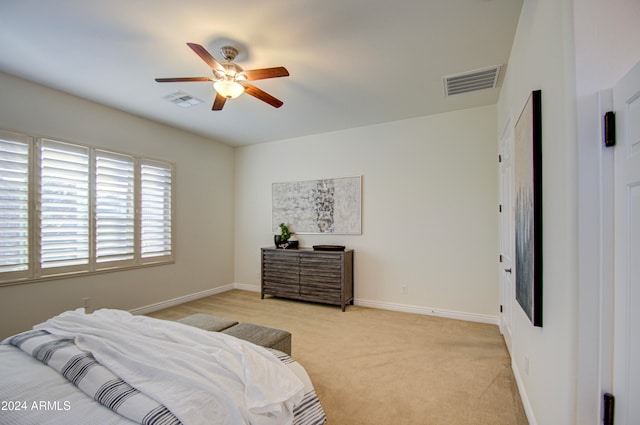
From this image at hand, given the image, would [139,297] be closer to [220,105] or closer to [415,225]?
[220,105]

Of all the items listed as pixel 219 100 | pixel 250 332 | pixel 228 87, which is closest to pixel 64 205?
pixel 219 100

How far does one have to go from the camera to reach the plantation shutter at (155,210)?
3.98 m

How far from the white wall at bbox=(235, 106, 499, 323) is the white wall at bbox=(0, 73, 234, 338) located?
66.1 inches

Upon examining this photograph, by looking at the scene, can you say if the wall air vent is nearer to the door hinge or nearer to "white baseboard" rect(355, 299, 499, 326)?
"white baseboard" rect(355, 299, 499, 326)

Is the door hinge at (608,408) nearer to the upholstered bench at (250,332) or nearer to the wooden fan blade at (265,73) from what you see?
the upholstered bench at (250,332)

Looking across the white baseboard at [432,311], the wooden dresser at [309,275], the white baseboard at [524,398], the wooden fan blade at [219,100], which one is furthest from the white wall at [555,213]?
the wooden dresser at [309,275]

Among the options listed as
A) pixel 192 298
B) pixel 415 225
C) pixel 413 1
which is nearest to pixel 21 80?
pixel 192 298

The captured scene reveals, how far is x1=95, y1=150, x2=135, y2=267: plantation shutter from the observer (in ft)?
11.4

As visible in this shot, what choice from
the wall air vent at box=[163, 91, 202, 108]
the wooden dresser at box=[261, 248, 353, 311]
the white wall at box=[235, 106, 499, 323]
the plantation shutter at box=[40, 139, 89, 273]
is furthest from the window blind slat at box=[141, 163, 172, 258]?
the white wall at box=[235, 106, 499, 323]

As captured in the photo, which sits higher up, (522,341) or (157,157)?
(157,157)

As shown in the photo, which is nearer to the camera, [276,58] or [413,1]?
[413,1]

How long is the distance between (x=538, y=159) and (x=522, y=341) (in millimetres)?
1402

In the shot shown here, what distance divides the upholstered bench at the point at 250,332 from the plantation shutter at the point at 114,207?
1954 millimetres

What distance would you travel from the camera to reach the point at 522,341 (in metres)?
2.05
